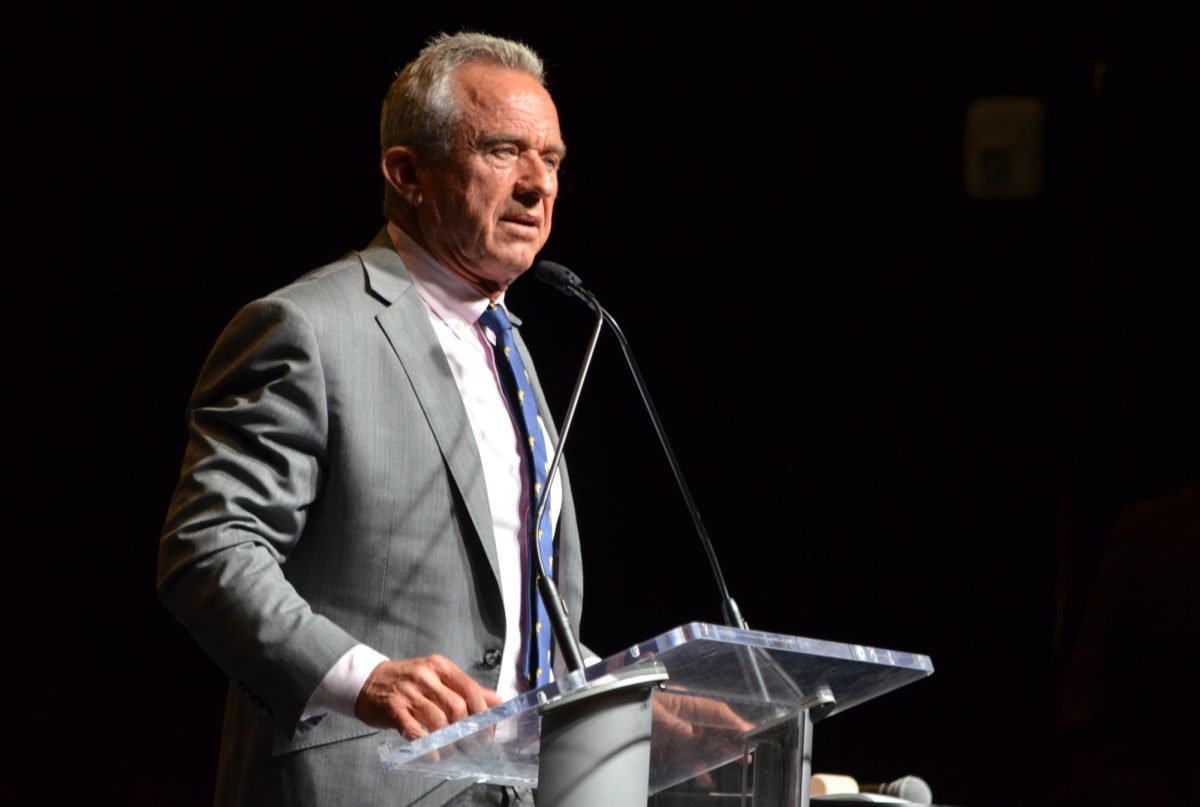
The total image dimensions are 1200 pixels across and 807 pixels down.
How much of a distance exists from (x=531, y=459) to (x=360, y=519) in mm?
278

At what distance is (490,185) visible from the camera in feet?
6.80

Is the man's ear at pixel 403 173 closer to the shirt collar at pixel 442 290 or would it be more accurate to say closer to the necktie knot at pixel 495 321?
the shirt collar at pixel 442 290

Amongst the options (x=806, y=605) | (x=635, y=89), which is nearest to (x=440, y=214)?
(x=635, y=89)

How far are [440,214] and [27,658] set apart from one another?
1.83 meters

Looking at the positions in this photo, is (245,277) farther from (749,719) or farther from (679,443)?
(749,719)

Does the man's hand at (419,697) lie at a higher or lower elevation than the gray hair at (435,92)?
lower

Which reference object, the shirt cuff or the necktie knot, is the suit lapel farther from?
the shirt cuff

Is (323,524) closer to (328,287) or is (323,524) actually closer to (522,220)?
(328,287)

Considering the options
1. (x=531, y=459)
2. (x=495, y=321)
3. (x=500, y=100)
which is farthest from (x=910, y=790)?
(x=500, y=100)

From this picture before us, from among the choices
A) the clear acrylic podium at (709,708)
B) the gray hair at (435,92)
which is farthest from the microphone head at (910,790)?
the gray hair at (435,92)

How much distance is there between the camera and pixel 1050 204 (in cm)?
374

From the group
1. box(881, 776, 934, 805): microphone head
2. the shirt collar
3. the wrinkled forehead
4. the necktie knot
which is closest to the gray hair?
the wrinkled forehead

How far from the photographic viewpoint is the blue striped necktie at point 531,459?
1821 millimetres

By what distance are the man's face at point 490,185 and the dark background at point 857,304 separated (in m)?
1.49
